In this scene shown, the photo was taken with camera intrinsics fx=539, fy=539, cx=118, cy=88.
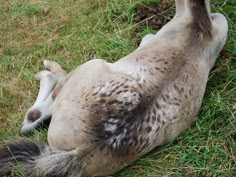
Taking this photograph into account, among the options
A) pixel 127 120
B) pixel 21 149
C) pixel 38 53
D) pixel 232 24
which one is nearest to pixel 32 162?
pixel 21 149

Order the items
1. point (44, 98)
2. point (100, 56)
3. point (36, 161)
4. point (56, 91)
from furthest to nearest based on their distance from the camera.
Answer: point (100, 56) < point (44, 98) < point (56, 91) < point (36, 161)

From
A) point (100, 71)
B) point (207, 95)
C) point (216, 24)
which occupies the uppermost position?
point (100, 71)

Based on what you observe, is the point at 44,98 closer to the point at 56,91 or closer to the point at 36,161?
the point at 56,91

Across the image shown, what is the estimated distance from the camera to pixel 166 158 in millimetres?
3893

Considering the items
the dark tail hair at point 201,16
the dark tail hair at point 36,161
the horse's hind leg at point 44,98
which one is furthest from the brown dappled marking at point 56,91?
the dark tail hair at point 201,16

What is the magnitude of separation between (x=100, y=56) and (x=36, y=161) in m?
1.75

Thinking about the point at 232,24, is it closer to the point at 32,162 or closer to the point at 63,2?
the point at 63,2

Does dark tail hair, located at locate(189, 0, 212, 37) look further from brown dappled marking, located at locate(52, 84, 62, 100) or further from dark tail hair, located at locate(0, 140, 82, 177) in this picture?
dark tail hair, located at locate(0, 140, 82, 177)

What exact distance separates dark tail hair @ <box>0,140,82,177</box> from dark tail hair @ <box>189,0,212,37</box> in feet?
5.50

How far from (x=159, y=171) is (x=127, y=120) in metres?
0.48

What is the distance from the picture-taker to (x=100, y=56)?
5.06m

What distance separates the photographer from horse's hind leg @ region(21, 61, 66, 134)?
13.9ft

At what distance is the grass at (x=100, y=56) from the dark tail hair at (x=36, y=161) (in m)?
0.43

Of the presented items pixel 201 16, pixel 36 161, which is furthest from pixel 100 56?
pixel 36 161
